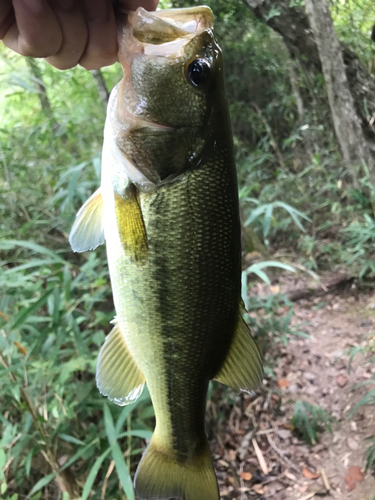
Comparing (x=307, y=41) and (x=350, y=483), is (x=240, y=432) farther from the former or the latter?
(x=307, y=41)

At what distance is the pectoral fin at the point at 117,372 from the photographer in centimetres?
102

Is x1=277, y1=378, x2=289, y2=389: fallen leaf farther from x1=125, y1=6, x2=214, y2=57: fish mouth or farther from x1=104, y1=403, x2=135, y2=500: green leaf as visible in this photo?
x1=125, y1=6, x2=214, y2=57: fish mouth

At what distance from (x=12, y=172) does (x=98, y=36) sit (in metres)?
1.71

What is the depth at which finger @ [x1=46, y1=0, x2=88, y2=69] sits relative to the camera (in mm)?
982

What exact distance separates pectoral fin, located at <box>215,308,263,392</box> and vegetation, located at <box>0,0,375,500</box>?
68cm

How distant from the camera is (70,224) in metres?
2.27

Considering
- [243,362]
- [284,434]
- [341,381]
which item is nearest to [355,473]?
[284,434]

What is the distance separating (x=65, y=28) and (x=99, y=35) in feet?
0.31

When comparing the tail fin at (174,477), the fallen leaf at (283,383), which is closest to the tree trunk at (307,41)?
the fallen leaf at (283,383)

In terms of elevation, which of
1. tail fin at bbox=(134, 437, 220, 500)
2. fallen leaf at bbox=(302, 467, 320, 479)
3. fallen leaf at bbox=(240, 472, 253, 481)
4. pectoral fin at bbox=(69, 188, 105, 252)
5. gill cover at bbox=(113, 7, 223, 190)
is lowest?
fallen leaf at bbox=(302, 467, 320, 479)

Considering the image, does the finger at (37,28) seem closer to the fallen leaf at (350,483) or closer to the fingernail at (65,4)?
the fingernail at (65,4)

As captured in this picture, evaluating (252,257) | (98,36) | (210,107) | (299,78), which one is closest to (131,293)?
(210,107)

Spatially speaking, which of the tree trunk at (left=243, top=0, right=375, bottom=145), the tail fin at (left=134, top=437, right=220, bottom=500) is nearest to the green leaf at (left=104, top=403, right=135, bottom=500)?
the tail fin at (left=134, top=437, right=220, bottom=500)

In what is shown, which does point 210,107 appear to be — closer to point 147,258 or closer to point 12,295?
point 147,258
